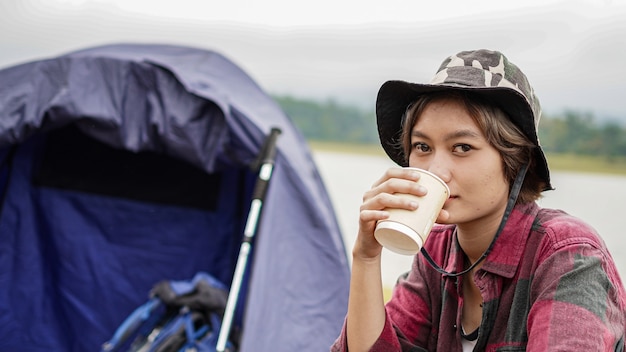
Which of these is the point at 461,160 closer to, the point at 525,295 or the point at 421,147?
the point at 421,147

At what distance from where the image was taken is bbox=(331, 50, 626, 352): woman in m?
0.80

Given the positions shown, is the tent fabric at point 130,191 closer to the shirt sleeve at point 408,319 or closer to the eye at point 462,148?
the shirt sleeve at point 408,319

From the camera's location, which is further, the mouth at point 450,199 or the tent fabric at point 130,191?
the tent fabric at point 130,191

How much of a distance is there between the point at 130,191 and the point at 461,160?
6.66ft

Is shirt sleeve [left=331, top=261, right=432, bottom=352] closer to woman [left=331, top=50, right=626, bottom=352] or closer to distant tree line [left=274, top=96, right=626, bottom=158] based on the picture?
woman [left=331, top=50, right=626, bottom=352]

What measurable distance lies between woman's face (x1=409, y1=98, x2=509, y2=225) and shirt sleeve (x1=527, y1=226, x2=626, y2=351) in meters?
0.12

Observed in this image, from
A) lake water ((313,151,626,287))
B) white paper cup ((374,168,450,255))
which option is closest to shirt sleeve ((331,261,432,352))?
white paper cup ((374,168,450,255))

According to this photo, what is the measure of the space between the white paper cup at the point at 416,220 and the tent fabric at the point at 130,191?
1.25m

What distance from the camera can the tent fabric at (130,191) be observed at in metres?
2.09

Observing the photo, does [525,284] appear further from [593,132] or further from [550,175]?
[593,132]

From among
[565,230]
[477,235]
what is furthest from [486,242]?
[565,230]

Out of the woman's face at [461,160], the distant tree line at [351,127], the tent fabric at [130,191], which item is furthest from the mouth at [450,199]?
the distant tree line at [351,127]

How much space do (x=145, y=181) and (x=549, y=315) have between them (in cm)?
213

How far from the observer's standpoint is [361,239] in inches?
36.6
